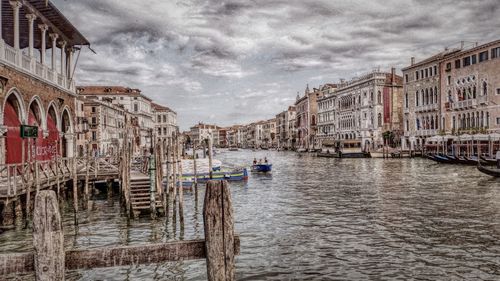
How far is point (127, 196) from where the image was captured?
1288 centimetres

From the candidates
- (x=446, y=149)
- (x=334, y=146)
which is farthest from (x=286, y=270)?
(x=334, y=146)

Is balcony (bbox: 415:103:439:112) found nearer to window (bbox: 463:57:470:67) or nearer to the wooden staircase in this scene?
window (bbox: 463:57:470:67)

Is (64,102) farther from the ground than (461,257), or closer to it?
farther from the ground

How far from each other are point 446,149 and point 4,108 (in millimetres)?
37391

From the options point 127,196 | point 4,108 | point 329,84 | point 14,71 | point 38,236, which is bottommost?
point 127,196

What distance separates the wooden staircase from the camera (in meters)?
12.9

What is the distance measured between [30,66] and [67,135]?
6260mm

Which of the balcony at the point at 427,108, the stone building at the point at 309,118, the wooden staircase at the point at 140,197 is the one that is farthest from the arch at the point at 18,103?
the stone building at the point at 309,118

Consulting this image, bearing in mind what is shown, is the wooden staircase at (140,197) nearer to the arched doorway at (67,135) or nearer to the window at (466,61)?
the arched doorway at (67,135)

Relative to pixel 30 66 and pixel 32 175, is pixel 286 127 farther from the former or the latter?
pixel 32 175

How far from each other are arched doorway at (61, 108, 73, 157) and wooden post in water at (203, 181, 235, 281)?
2048 cm

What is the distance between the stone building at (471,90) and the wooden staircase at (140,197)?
31.1 meters

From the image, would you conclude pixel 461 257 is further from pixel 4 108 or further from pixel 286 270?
pixel 4 108

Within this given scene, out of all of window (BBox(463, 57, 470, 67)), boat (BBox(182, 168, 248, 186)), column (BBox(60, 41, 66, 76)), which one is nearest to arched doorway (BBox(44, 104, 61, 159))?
column (BBox(60, 41, 66, 76))
